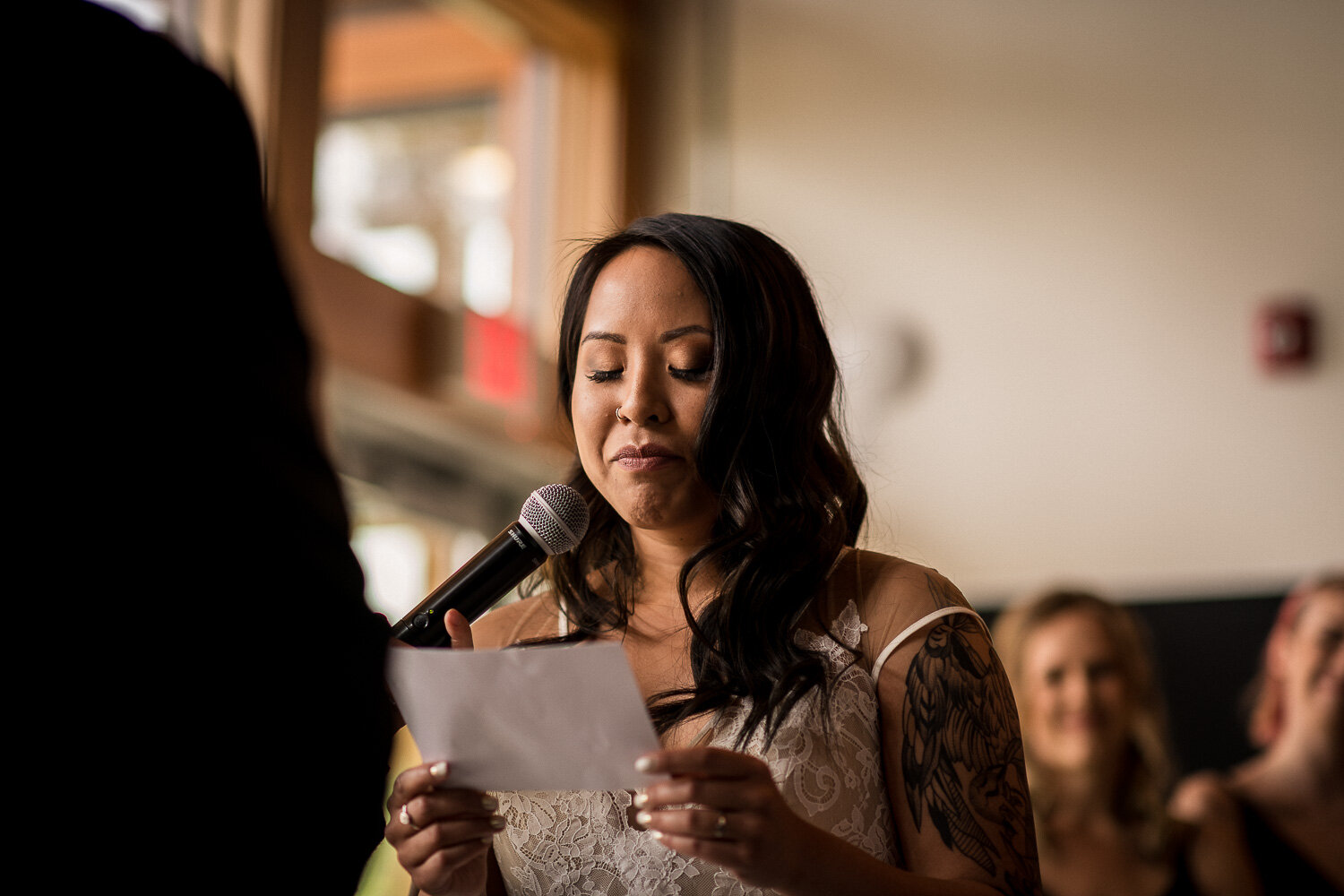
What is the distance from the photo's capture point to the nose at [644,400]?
1.54 meters

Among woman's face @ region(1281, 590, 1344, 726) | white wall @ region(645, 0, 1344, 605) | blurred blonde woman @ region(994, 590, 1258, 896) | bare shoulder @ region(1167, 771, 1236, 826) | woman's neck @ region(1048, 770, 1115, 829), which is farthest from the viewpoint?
white wall @ region(645, 0, 1344, 605)

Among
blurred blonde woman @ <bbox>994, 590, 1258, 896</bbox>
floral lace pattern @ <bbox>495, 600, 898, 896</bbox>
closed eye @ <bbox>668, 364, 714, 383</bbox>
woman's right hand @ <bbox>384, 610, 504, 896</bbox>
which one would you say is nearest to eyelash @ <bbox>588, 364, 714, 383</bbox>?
closed eye @ <bbox>668, 364, 714, 383</bbox>

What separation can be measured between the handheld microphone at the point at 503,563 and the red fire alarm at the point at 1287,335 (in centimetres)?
439

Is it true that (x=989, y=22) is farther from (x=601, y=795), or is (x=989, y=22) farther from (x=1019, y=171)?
(x=601, y=795)

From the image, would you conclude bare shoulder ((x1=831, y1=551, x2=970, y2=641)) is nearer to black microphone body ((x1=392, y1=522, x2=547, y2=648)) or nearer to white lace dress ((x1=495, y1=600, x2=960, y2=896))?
white lace dress ((x1=495, y1=600, x2=960, y2=896))

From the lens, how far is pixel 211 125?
0.89 meters

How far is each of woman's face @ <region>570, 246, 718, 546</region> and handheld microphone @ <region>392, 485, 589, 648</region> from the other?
0.29 ft

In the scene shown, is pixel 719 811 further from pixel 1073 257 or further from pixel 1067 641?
pixel 1073 257

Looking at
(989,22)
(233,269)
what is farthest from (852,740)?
(989,22)

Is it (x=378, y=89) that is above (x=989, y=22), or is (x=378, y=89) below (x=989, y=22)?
below

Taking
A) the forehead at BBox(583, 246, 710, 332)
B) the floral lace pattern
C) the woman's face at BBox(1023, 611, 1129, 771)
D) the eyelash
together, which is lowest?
the woman's face at BBox(1023, 611, 1129, 771)

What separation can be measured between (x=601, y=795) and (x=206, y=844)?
2.45 ft

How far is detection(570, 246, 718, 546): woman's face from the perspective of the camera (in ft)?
5.08

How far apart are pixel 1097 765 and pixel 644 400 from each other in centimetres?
330
